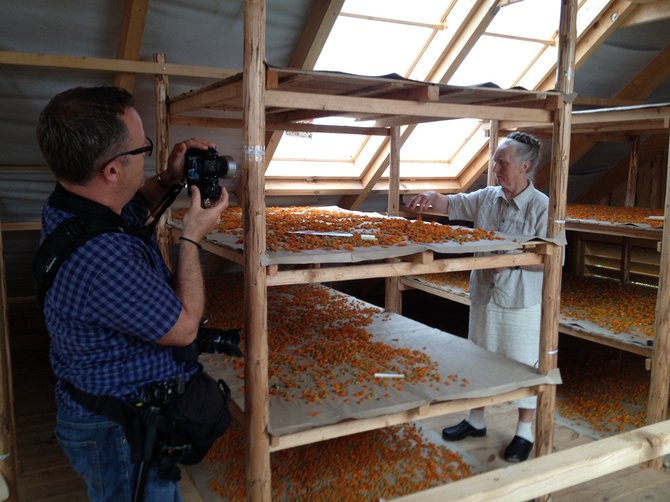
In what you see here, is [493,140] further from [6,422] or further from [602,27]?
[6,422]

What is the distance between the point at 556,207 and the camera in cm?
254

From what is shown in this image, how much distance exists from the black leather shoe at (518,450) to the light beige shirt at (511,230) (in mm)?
747

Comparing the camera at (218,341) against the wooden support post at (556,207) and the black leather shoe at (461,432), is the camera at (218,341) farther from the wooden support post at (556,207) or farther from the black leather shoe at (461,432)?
the black leather shoe at (461,432)

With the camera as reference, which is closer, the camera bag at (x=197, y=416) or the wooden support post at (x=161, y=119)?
the camera bag at (x=197, y=416)

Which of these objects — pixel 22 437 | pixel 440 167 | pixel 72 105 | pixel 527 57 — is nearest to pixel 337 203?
pixel 440 167

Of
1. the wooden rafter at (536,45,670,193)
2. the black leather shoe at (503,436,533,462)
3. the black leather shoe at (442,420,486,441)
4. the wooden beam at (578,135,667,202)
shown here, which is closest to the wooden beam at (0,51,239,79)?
the black leather shoe at (442,420,486,441)

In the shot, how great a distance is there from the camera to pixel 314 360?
2844mm

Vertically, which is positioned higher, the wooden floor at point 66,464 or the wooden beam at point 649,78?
the wooden beam at point 649,78

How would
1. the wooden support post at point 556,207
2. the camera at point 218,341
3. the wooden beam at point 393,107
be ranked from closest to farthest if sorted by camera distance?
the camera at point 218,341, the wooden beam at point 393,107, the wooden support post at point 556,207

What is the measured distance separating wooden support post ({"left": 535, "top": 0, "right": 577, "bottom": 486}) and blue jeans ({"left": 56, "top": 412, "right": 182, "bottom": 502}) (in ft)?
5.77

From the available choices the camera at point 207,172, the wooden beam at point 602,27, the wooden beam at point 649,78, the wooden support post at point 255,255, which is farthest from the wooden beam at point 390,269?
the wooden beam at point 649,78

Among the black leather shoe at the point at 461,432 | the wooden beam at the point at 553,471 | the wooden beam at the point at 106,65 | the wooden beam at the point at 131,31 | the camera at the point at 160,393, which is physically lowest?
the black leather shoe at the point at 461,432

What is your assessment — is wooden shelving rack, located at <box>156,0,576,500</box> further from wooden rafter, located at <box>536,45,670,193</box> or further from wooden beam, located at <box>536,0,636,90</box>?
wooden rafter, located at <box>536,45,670,193</box>

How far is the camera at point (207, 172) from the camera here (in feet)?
5.99
